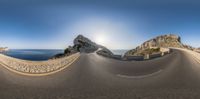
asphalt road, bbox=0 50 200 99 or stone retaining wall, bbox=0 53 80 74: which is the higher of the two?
stone retaining wall, bbox=0 53 80 74

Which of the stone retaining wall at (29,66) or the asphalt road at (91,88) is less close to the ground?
the stone retaining wall at (29,66)

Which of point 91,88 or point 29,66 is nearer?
point 91,88

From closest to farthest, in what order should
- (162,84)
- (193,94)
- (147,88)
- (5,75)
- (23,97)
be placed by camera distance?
(23,97), (193,94), (147,88), (162,84), (5,75)

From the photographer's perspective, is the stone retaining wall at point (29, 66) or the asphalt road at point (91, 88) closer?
the asphalt road at point (91, 88)

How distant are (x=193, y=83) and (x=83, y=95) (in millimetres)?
9178

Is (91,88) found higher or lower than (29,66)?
lower

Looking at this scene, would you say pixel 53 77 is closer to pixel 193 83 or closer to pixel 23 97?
pixel 23 97

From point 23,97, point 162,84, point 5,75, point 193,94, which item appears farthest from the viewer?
point 5,75

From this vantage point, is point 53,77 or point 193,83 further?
point 53,77

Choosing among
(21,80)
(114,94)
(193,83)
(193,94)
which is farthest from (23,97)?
(193,83)

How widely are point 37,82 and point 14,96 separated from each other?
18.1 ft

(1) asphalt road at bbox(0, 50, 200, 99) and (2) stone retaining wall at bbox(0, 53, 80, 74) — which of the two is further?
(2) stone retaining wall at bbox(0, 53, 80, 74)

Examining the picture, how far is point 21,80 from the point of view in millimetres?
21938

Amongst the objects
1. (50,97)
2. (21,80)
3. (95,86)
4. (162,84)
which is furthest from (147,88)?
(21,80)
